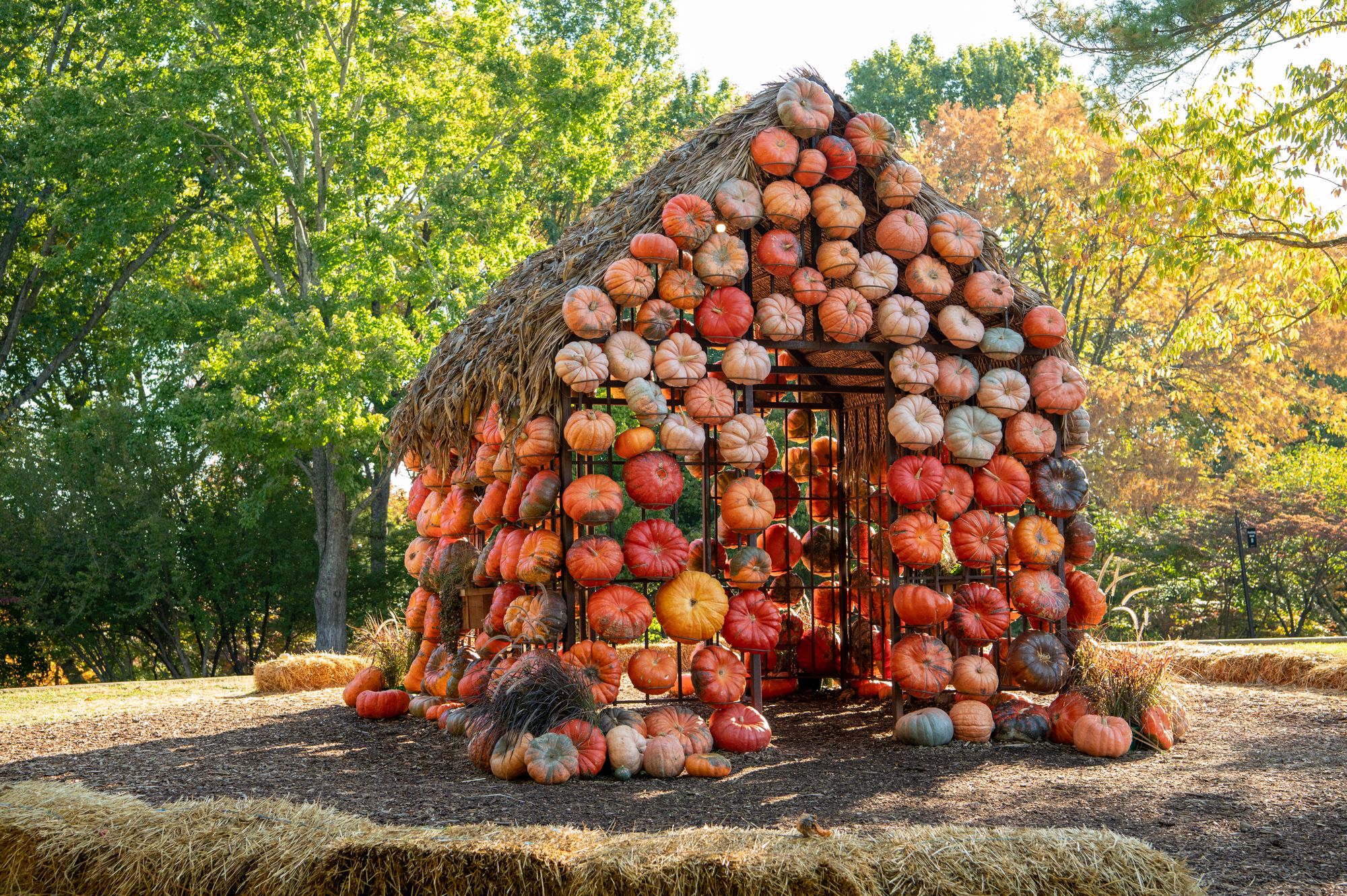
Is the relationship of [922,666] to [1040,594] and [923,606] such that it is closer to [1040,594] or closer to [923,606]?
[923,606]

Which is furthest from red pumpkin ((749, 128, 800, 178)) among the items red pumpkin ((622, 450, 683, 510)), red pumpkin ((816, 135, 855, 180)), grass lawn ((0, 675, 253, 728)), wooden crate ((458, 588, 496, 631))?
grass lawn ((0, 675, 253, 728))

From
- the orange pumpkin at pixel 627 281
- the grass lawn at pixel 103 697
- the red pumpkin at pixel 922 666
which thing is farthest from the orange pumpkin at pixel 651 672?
the grass lawn at pixel 103 697

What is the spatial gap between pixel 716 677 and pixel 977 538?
7.31 feet

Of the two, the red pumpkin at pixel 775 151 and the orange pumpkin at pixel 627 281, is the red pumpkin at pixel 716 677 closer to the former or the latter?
the orange pumpkin at pixel 627 281

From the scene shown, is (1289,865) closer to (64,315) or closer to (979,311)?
(979,311)

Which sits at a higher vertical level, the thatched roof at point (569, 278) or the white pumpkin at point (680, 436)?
the thatched roof at point (569, 278)

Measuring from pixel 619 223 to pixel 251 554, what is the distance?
47.6ft

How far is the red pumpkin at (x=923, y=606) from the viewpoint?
7879 millimetres

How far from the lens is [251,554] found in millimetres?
20375

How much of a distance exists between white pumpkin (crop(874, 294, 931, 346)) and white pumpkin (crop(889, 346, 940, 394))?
0.30 ft

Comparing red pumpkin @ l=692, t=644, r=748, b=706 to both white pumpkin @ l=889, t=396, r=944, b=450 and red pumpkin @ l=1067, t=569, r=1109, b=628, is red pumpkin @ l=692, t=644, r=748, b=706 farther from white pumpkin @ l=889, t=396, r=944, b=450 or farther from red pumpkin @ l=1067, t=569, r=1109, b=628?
red pumpkin @ l=1067, t=569, r=1109, b=628

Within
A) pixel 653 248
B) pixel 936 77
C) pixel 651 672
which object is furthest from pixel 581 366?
pixel 936 77

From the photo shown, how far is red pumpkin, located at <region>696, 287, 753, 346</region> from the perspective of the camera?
8.01 metres

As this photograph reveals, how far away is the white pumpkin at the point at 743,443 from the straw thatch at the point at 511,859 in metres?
3.47
